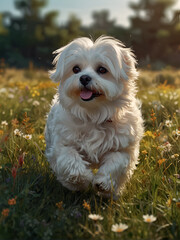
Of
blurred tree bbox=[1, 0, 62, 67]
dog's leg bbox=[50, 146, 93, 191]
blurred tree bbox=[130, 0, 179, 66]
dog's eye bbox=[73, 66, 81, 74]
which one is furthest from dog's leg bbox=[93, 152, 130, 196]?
blurred tree bbox=[130, 0, 179, 66]

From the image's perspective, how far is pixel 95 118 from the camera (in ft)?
11.3

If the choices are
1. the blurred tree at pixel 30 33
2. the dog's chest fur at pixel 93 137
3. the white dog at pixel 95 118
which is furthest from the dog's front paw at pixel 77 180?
the blurred tree at pixel 30 33

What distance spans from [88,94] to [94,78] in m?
0.17

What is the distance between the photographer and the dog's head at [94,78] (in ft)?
10.5

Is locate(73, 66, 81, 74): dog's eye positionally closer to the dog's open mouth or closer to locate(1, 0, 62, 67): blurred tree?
the dog's open mouth

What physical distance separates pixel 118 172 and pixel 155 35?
27.6m

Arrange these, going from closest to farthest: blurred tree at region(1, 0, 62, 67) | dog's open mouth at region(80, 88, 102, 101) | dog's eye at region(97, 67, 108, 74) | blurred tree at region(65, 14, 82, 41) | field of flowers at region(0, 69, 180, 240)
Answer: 1. field of flowers at region(0, 69, 180, 240)
2. dog's open mouth at region(80, 88, 102, 101)
3. dog's eye at region(97, 67, 108, 74)
4. blurred tree at region(1, 0, 62, 67)
5. blurred tree at region(65, 14, 82, 41)

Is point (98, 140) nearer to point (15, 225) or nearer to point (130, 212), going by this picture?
point (130, 212)

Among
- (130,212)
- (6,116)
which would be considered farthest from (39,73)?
(130,212)

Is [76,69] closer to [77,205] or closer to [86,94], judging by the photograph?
[86,94]

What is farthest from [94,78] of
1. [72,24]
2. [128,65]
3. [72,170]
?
[72,24]

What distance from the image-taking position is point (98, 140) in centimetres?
340

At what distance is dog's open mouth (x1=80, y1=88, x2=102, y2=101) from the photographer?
3.22 m

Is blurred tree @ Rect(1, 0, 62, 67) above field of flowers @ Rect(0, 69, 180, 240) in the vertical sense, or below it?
below
